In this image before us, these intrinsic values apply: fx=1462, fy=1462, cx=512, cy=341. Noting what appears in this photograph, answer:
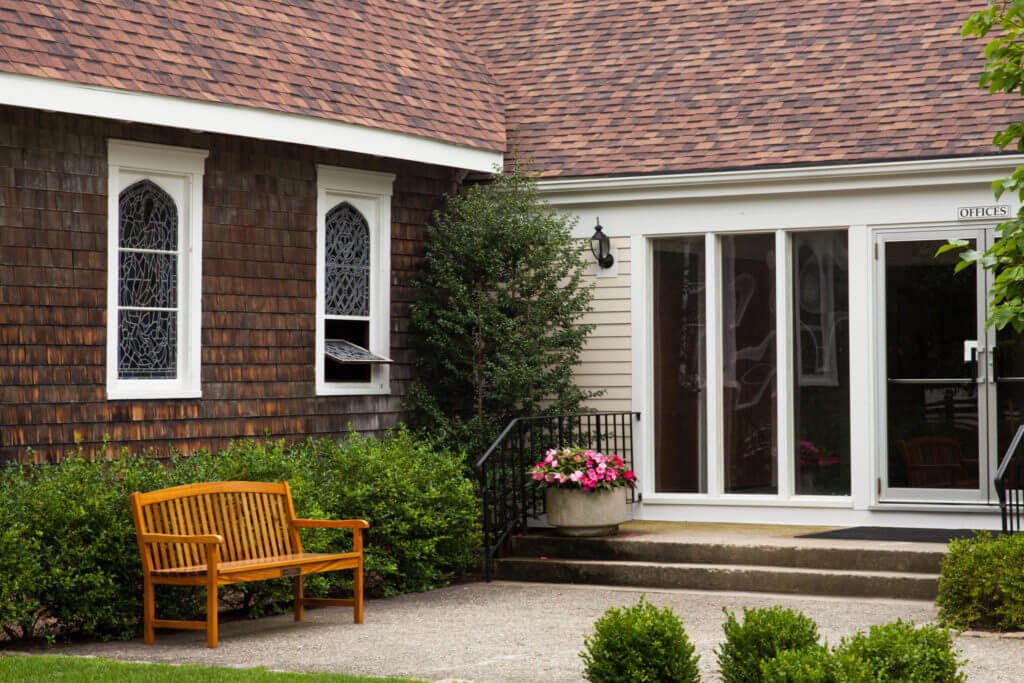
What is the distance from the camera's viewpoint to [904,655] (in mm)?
5621

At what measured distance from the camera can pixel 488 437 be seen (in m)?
12.3

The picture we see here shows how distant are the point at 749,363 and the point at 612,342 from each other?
4.03 ft

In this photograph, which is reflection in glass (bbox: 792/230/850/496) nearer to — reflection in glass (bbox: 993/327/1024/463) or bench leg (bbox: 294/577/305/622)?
reflection in glass (bbox: 993/327/1024/463)

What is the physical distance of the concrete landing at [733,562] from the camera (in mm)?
10250

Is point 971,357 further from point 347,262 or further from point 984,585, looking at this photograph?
point 347,262

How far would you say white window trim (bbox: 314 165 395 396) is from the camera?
476 inches

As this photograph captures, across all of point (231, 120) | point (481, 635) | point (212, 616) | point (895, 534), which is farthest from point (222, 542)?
point (895, 534)

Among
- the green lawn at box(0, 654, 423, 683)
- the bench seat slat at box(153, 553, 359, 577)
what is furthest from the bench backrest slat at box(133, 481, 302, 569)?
the green lawn at box(0, 654, 423, 683)

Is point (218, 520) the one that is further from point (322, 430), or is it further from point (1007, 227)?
point (1007, 227)

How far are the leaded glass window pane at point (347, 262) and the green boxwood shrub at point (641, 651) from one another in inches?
255

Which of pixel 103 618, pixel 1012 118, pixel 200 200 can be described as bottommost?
pixel 103 618

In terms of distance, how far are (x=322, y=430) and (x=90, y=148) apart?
303 cm

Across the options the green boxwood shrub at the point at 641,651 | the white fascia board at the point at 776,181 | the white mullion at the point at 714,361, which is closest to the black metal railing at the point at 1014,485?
the white fascia board at the point at 776,181

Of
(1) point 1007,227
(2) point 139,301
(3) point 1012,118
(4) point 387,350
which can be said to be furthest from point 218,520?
(3) point 1012,118
